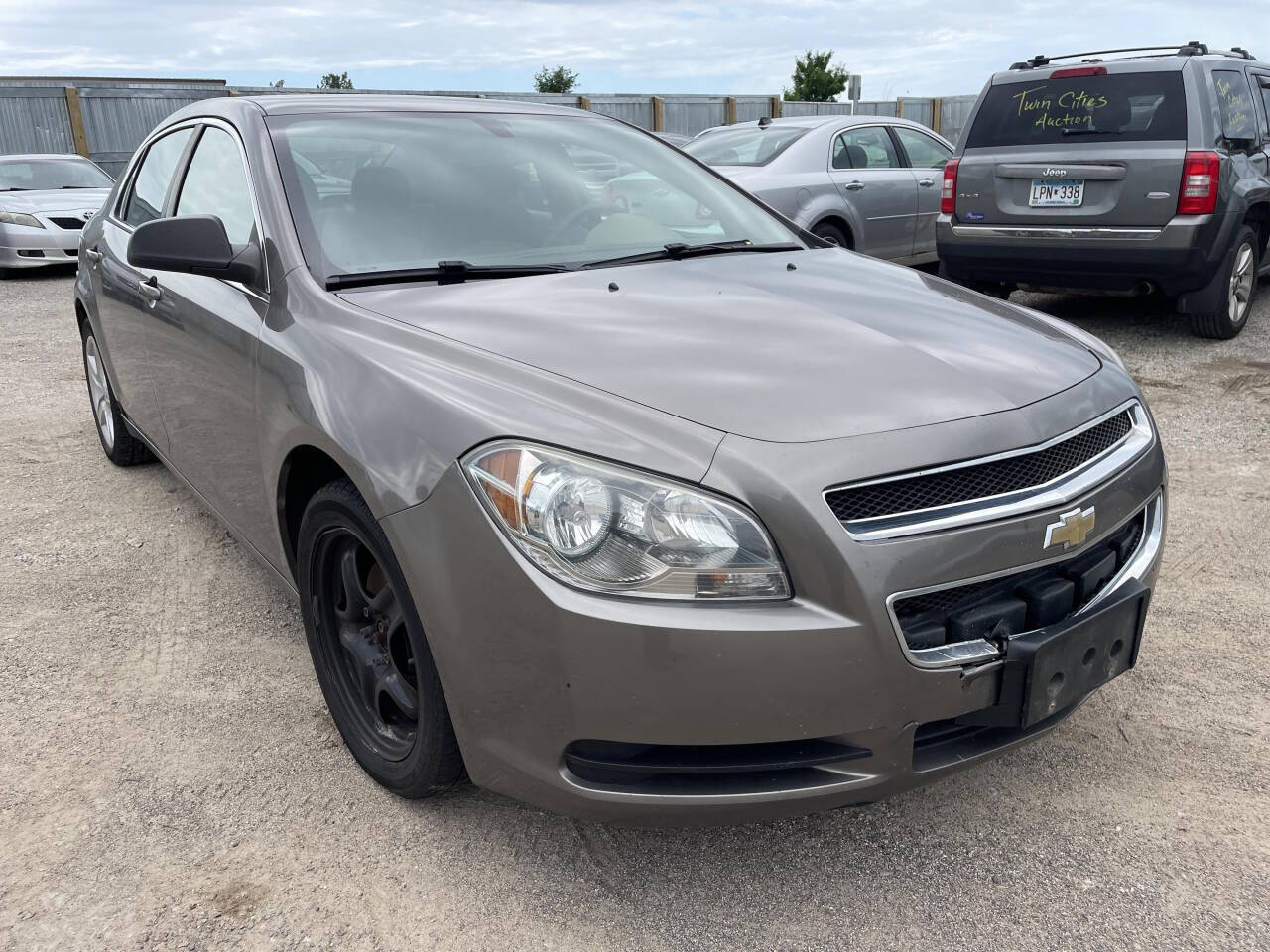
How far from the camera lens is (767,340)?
90.0 inches

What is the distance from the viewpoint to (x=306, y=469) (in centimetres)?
257

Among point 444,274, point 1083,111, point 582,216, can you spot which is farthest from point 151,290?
point 1083,111

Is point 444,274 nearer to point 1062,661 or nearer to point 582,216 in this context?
point 582,216

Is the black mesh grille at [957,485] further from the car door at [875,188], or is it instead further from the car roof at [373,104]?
the car door at [875,188]

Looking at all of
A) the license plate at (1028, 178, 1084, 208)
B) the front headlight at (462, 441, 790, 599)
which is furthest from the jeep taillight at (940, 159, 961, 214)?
the front headlight at (462, 441, 790, 599)

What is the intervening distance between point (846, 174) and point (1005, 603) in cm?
725

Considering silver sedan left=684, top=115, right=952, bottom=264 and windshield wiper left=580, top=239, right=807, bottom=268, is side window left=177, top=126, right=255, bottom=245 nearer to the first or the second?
windshield wiper left=580, top=239, right=807, bottom=268

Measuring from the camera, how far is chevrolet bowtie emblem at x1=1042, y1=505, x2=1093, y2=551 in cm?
197

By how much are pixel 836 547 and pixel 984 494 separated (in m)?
0.34

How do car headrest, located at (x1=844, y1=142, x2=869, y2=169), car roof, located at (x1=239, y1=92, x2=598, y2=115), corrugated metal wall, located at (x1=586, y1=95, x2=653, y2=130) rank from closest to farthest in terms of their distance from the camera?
car roof, located at (x1=239, y1=92, x2=598, y2=115)
car headrest, located at (x1=844, y1=142, x2=869, y2=169)
corrugated metal wall, located at (x1=586, y1=95, x2=653, y2=130)

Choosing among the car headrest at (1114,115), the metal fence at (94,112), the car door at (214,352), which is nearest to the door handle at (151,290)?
the car door at (214,352)

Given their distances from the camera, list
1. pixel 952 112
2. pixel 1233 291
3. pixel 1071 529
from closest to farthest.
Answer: pixel 1071 529, pixel 1233 291, pixel 952 112

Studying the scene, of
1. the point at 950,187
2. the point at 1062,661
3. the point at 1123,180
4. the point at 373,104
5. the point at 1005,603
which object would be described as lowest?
the point at 1062,661

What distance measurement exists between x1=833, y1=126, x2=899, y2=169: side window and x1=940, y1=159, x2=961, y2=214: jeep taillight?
1.23m
